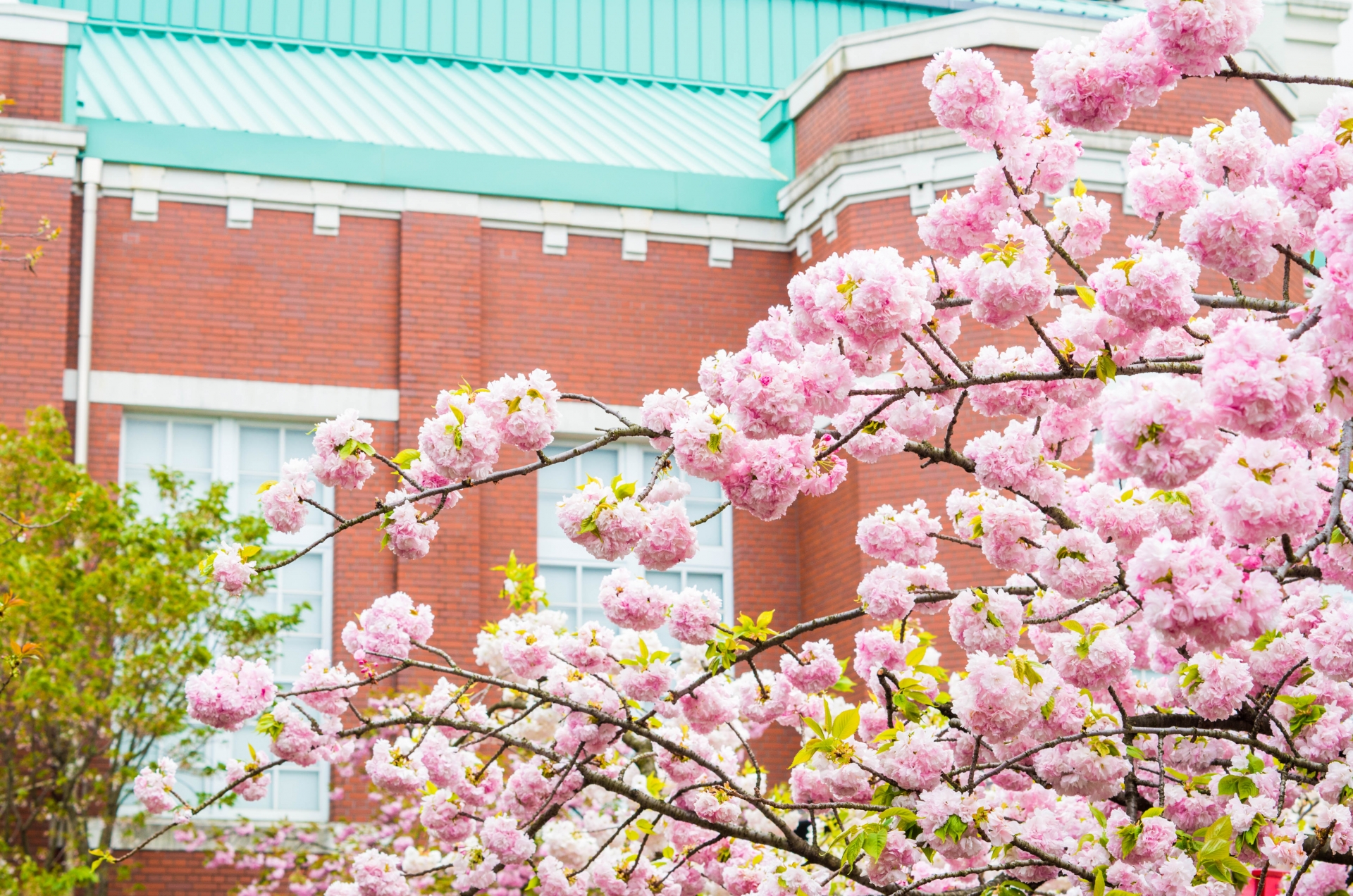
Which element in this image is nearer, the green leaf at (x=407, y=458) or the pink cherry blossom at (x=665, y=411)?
the pink cherry blossom at (x=665, y=411)

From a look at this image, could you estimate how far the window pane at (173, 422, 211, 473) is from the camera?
47.2ft

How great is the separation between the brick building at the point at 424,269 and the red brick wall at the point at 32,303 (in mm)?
23

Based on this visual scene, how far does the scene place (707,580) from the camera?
1563 centimetres

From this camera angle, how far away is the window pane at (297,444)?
14.7 m

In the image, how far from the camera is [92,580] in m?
11.8

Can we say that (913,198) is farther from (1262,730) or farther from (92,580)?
(1262,730)

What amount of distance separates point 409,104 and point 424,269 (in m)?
3.44

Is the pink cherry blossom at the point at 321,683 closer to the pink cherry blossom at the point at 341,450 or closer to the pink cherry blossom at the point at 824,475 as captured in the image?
the pink cherry blossom at the point at 341,450

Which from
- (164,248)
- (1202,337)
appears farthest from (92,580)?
(1202,337)

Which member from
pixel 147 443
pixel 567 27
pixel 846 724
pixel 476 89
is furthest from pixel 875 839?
pixel 567 27

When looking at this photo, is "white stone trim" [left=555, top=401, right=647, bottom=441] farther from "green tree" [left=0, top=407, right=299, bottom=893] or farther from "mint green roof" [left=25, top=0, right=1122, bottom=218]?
"green tree" [left=0, top=407, right=299, bottom=893]

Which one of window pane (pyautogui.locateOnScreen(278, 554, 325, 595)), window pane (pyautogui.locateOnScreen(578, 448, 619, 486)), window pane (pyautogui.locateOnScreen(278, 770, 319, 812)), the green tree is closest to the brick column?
window pane (pyautogui.locateOnScreen(278, 554, 325, 595))

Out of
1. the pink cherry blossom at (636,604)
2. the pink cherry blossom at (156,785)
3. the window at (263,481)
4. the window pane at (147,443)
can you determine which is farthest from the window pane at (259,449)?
the pink cherry blossom at (636,604)

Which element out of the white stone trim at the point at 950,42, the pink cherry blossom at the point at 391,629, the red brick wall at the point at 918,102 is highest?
the white stone trim at the point at 950,42
